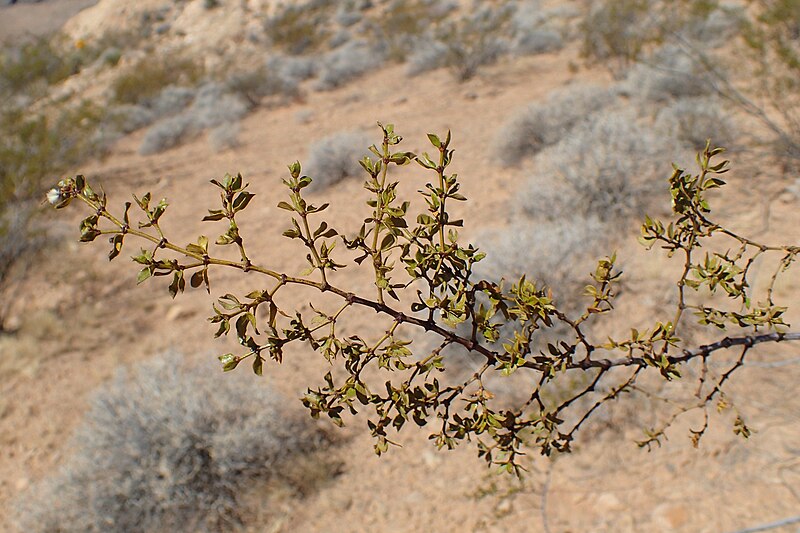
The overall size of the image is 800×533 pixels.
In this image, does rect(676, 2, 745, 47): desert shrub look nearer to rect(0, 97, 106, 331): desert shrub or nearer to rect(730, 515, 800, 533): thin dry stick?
rect(730, 515, 800, 533): thin dry stick

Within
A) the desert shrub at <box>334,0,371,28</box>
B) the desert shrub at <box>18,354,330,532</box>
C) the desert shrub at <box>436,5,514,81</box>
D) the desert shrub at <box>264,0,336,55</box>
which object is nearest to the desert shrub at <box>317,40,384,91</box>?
the desert shrub at <box>436,5,514,81</box>

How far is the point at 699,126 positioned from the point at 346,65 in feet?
27.3

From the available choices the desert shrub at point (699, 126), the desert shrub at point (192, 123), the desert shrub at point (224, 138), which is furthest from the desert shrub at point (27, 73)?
the desert shrub at point (699, 126)

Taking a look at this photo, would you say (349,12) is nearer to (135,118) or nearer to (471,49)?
(135,118)

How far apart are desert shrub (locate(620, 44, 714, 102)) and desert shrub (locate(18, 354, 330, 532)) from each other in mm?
4614

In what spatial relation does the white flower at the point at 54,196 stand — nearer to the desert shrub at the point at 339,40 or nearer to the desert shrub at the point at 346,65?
the desert shrub at the point at 346,65

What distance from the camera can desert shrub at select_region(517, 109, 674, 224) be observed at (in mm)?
3885

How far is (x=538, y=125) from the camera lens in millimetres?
5285

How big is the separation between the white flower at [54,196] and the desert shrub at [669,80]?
542cm

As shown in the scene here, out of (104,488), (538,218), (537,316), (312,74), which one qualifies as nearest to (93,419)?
(104,488)

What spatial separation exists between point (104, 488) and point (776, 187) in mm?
4519

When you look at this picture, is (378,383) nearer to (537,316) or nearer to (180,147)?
(537,316)

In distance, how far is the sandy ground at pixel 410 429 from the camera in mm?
2150

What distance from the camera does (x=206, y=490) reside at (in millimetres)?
2635
